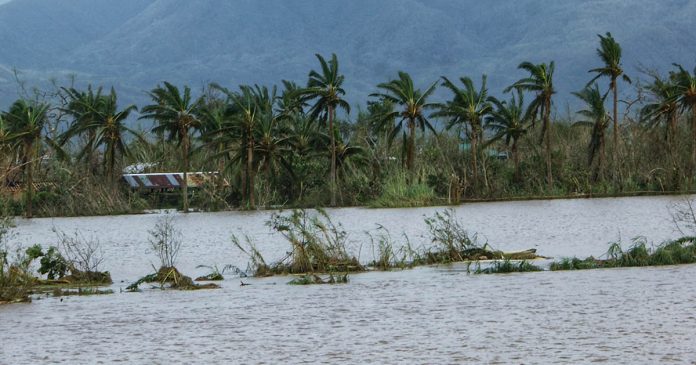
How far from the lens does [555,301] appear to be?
74.2ft

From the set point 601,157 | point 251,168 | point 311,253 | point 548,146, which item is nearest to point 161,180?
→ point 251,168

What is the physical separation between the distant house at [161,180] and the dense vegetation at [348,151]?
0.85 meters

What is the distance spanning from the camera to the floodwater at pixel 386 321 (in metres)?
17.5

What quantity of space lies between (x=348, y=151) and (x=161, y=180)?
51.6ft

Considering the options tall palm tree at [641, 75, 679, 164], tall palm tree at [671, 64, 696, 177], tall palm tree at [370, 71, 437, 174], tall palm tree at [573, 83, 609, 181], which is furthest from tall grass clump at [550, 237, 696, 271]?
tall palm tree at [370, 71, 437, 174]

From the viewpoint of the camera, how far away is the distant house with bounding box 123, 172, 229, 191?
3848 inches

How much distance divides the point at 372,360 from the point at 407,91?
8128cm

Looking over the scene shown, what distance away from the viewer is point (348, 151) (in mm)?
99062

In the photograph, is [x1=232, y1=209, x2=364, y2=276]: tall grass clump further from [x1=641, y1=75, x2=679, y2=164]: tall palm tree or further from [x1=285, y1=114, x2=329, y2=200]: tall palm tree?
[x1=285, y1=114, x2=329, y2=200]: tall palm tree

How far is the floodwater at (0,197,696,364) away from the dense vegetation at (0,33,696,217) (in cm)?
5795

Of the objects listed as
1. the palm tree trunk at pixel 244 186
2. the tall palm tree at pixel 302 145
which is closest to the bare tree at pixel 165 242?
the palm tree trunk at pixel 244 186

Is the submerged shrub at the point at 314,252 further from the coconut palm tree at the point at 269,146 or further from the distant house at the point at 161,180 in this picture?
the distant house at the point at 161,180

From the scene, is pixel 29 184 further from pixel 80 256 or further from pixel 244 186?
pixel 80 256

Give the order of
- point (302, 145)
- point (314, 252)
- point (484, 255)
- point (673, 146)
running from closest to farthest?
point (314, 252), point (484, 255), point (673, 146), point (302, 145)
